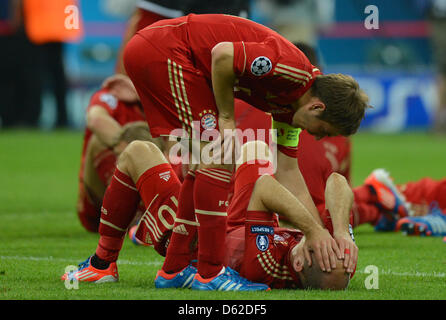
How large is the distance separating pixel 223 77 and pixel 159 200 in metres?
0.75

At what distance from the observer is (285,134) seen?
507cm

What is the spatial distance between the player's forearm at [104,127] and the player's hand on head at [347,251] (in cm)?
257

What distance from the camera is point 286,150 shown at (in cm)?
514

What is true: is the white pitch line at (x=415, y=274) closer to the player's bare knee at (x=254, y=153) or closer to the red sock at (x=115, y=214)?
the player's bare knee at (x=254, y=153)

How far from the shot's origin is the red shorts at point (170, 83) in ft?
15.0

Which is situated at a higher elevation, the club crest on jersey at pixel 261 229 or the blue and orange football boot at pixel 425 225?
the club crest on jersey at pixel 261 229

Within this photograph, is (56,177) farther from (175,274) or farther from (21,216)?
(175,274)

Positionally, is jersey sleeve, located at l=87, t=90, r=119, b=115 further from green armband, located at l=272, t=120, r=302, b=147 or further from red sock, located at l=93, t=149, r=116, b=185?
green armband, located at l=272, t=120, r=302, b=147

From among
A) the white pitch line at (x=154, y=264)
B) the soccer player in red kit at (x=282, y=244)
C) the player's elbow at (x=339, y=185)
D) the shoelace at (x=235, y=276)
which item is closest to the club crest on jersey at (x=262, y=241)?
the soccer player in red kit at (x=282, y=244)

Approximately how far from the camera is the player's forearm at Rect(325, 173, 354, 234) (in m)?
4.49

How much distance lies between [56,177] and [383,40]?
10.9 m

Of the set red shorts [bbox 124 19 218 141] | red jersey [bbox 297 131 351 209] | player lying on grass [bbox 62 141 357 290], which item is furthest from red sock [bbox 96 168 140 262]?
red jersey [bbox 297 131 351 209]

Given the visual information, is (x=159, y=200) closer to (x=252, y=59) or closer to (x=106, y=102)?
(x=252, y=59)
